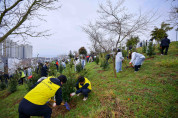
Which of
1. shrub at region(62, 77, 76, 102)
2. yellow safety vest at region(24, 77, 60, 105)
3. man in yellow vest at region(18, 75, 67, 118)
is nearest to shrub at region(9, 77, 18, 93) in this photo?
shrub at region(62, 77, 76, 102)

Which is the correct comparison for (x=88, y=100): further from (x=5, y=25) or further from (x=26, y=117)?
(x=5, y=25)

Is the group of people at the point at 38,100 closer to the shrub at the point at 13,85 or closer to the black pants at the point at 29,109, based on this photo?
the black pants at the point at 29,109

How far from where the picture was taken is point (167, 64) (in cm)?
489

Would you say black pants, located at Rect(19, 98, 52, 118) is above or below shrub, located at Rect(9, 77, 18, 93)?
above

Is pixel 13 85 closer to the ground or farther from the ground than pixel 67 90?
closer to the ground

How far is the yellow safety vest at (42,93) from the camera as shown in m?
1.73

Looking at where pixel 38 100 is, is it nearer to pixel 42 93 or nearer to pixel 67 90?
pixel 42 93

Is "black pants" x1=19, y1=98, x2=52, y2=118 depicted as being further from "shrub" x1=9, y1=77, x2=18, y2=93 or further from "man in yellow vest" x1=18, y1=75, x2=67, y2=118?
"shrub" x1=9, y1=77, x2=18, y2=93

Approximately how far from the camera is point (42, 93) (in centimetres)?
177

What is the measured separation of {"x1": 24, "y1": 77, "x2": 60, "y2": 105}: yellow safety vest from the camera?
68.1 inches

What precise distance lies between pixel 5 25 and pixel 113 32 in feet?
18.6

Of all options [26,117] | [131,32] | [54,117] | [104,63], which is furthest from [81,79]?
[104,63]

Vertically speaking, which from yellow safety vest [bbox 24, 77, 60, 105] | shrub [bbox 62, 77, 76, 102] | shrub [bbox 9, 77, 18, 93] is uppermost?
yellow safety vest [bbox 24, 77, 60, 105]

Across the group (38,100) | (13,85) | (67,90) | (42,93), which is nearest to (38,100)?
(38,100)
